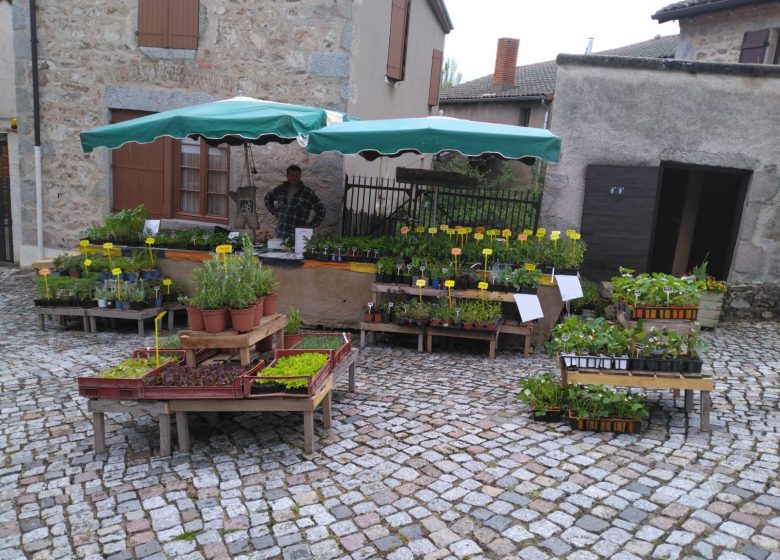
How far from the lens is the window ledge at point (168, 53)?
28.6ft

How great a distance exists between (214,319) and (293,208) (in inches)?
154

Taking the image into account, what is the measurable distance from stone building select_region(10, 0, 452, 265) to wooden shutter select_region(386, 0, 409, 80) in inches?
8.1

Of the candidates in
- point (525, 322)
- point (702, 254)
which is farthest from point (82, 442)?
point (702, 254)

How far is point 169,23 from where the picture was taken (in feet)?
28.5

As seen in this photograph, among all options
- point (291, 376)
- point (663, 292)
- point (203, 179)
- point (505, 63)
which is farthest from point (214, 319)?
point (505, 63)

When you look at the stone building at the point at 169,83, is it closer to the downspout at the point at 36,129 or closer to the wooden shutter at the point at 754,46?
the downspout at the point at 36,129

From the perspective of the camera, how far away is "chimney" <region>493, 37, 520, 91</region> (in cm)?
2128

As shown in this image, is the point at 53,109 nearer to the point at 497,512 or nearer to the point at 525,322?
the point at 525,322

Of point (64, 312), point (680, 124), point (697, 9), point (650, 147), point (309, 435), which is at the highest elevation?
point (697, 9)

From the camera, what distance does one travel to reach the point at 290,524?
3184mm

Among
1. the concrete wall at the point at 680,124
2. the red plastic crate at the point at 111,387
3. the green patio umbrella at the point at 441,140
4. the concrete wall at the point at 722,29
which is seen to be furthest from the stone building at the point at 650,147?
the red plastic crate at the point at 111,387

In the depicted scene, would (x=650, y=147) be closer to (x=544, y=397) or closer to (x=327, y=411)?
(x=544, y=397)

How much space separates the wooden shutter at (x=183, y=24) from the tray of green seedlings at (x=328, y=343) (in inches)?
227

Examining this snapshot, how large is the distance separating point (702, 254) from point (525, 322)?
6.59 metres
